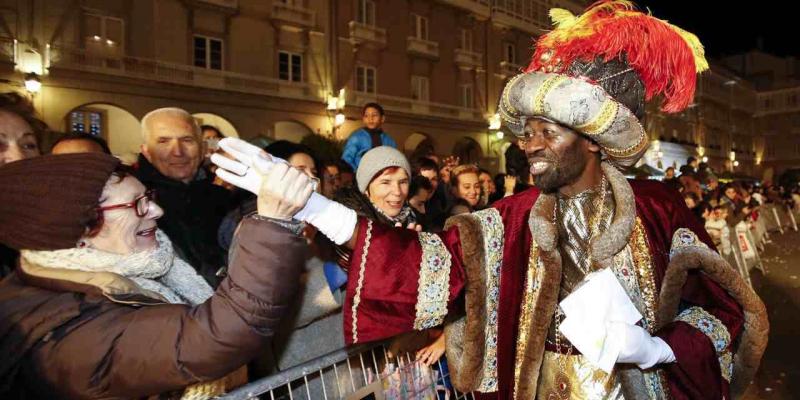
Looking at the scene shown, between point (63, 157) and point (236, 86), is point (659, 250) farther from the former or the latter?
point (236, 86)

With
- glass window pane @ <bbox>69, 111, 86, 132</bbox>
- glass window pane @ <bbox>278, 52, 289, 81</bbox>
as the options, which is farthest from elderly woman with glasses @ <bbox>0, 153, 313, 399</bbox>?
glass window pane @ <bbox>278, 52, 289, 81</bbox>

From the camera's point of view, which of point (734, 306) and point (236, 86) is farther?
point (236, 86)

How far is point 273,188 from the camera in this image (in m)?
1.44

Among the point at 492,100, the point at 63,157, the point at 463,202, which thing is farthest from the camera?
the point at 492,100

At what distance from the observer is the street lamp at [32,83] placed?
12.4m

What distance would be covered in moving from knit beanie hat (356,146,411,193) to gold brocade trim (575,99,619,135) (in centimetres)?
130

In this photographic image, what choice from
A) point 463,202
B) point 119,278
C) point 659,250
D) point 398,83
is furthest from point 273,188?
point 398,83

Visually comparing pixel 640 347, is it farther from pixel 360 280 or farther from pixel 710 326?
pixel 360 280

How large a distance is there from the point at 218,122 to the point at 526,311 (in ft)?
54.9

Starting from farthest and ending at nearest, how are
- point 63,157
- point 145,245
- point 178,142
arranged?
point 178,142
point 145,245
point 63,157

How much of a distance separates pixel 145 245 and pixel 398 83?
20355 mm

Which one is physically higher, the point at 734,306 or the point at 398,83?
the point at 398,83

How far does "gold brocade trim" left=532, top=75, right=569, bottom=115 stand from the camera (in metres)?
2.11

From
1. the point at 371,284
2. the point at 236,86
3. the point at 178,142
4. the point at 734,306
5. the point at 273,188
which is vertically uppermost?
the point at 236,86
